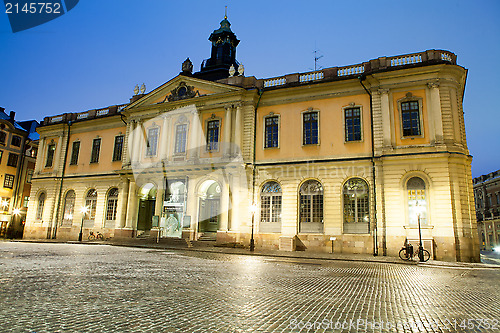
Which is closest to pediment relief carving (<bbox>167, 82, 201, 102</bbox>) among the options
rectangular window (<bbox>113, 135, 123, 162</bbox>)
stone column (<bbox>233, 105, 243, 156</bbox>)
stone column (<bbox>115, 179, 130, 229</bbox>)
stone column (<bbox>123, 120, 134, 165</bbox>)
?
stone column (<bbox>233, 105, 243, 156</bbox>)

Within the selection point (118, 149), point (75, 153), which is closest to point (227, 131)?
point (118, 149)

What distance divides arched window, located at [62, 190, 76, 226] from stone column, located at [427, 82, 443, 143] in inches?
1208

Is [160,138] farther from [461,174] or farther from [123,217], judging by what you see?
[461,174]

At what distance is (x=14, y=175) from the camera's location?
1633 inches

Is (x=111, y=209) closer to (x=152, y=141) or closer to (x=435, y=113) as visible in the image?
(x=152, y=141)

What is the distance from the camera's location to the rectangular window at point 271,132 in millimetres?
25078

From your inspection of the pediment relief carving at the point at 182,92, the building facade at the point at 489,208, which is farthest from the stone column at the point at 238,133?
the building facade at the point at 489,208

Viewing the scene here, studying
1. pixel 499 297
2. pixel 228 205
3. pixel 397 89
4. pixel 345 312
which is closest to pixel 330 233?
pixel 228 205

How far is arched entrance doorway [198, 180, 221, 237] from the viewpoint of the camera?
87.4 feet

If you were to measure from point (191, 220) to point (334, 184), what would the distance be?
10.5 metres

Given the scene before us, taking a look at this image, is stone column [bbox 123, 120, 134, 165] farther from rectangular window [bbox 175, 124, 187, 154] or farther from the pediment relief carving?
rectangular window [bbox 175, 124, 187, 154]

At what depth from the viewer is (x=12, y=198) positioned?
4091 centimetres

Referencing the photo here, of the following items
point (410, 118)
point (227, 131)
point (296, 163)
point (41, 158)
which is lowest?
point (296, 163)

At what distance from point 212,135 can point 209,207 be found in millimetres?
6394
